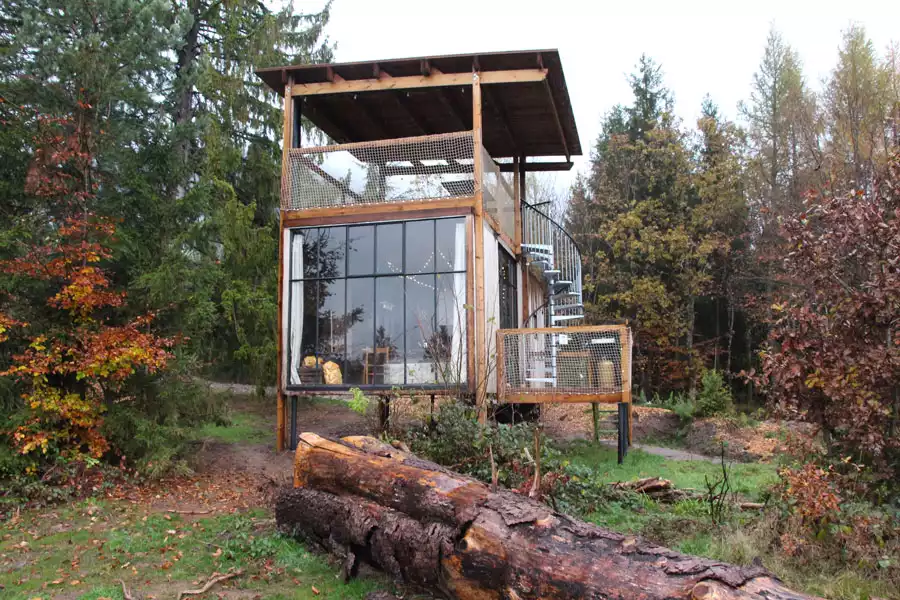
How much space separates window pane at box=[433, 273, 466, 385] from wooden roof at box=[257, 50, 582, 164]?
353 cm

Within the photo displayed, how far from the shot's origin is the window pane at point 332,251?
11648 millimetres

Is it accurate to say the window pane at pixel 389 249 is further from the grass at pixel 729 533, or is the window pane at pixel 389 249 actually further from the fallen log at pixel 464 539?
the fallen log at pixel 464 539

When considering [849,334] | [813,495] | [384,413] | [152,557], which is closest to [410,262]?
[384,413]

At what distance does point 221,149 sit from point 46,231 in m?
6.74

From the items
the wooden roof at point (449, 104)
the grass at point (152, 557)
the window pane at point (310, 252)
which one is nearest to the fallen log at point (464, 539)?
the grass at point (152, 557)

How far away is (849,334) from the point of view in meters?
5.44

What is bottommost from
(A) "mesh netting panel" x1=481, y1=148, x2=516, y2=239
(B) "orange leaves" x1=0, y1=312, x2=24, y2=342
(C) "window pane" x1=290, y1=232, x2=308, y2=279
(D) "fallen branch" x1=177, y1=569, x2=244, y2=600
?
(D) "fallen branch" x1=177, y1=569, x2=244, y2=600

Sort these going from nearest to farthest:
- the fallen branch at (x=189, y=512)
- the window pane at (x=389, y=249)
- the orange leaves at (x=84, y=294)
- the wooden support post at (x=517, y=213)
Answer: the fallen branch at (x=189, y=512)
the orange leaves at (x=84, y=294)
the window pane at (x=389, y=249)
the wooden support post at (x=517, y=213)

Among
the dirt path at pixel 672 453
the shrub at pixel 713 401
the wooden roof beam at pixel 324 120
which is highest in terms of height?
the wooden roof beam at pixel 324 120

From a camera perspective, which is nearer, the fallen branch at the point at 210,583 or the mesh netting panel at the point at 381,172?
the fallen branch at the point at 210,583

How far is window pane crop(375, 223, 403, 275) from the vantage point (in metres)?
11.4

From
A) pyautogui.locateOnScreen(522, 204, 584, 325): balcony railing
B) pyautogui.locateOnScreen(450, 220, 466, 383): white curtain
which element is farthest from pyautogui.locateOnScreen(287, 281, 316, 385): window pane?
pyautogui.locateOnScreen(522, 204, 584, 325): balcony railing

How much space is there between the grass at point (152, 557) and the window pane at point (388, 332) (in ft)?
12.9

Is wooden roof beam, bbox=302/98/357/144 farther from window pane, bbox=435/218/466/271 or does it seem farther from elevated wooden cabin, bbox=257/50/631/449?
window pane, bbox=435/218/466/271
